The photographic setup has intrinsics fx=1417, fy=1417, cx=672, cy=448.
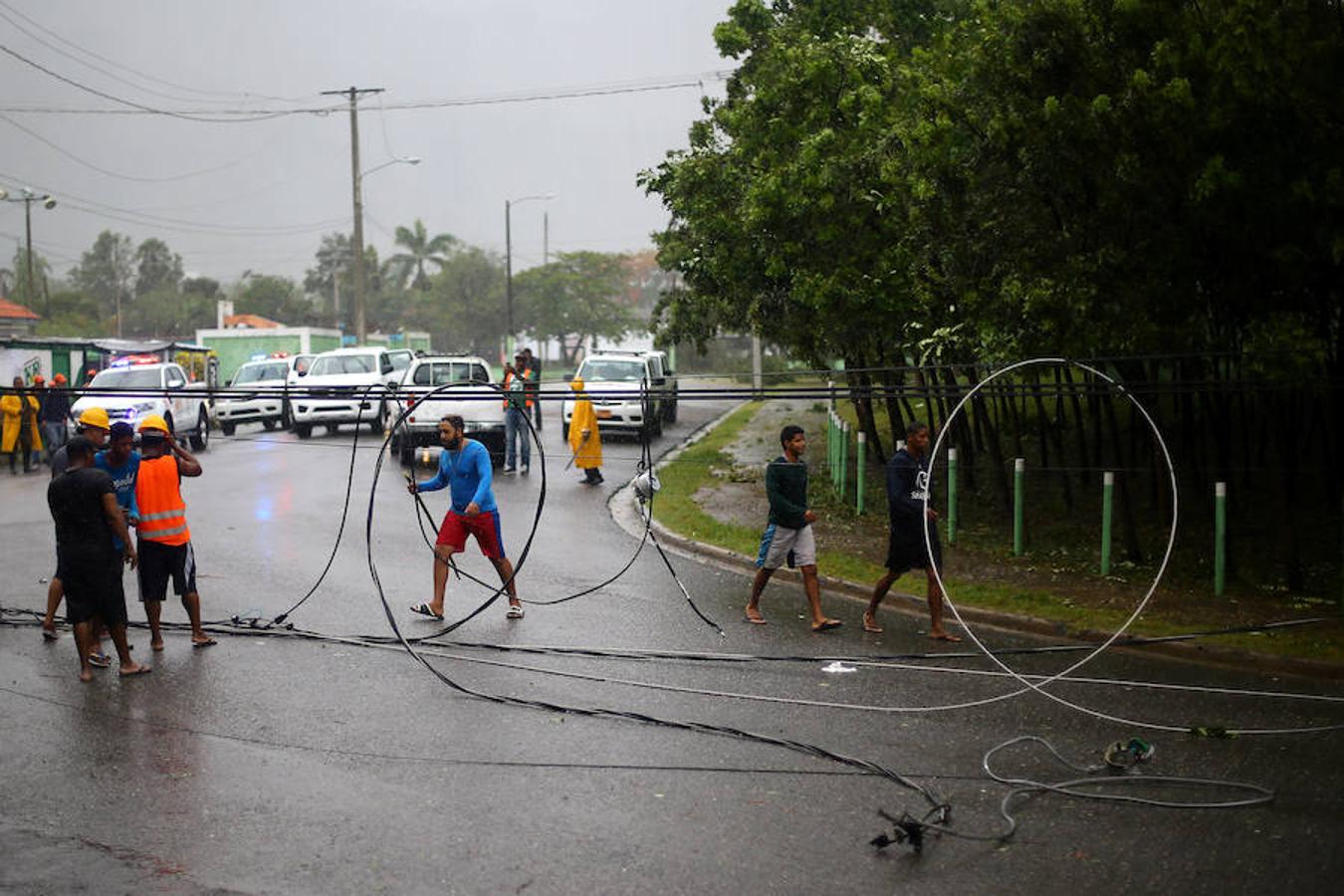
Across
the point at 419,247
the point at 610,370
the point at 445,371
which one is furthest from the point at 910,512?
the point at 419,247

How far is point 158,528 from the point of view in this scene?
36.2 ft

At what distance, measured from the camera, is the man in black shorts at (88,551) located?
1020cm

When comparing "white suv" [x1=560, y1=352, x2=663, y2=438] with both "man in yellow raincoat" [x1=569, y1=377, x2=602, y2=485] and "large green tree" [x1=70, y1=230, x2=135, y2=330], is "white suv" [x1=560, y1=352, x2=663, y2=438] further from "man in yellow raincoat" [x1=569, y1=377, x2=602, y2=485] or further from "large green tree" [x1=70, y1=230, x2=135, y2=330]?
"large green tree" [x1=70, y1=230, x2=135, y2=330]

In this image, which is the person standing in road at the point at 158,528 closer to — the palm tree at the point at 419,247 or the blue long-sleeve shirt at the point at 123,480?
the blue long-sleeve shirt at the point at 123,480

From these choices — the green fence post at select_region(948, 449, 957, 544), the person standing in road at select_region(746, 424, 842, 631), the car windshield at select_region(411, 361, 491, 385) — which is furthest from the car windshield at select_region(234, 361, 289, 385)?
the person standing in road at select_region(746, 424, 842, 631)

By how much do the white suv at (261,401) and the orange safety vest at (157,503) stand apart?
2286 centimetres

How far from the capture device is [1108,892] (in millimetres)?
6090

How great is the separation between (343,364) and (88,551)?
25.6 metres

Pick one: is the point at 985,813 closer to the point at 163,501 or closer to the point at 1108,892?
the point at 1108,892

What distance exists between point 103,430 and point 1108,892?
8.56 meters

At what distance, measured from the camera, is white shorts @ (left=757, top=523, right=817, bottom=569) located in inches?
483

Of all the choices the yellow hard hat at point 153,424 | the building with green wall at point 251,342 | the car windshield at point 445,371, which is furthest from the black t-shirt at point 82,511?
the building with green wall at point 251,342

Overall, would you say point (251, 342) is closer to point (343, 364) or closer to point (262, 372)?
point (262, 372)

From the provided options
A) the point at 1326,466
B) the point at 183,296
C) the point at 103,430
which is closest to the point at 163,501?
the point at 103,430
